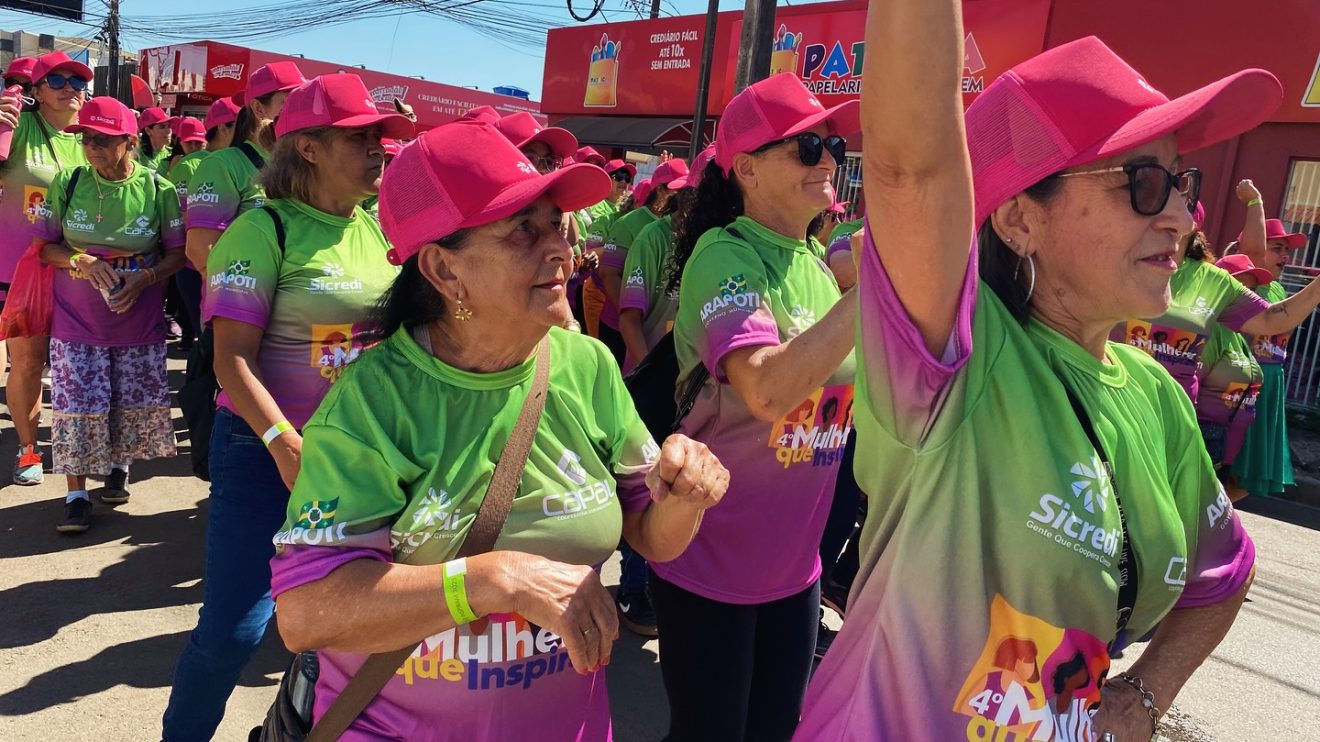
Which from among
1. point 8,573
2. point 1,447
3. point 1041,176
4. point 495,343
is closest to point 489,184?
point 495,343

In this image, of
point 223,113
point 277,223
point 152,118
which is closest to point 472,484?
point 277,223

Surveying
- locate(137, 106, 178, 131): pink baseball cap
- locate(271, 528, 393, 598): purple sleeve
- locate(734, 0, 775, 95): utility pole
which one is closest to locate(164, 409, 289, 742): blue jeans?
locate(271, 528, 393, 598): purple sleeve

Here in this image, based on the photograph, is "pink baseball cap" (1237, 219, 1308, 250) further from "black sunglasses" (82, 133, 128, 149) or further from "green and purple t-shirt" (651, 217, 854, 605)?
"black sunglasses" (82, 133, 128, 149)

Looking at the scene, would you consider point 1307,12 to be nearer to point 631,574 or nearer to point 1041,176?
point 631,574

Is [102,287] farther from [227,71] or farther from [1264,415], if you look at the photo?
[227,71]

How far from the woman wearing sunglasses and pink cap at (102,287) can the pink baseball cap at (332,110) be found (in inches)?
90.7

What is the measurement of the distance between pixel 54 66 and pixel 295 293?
13.4 ft

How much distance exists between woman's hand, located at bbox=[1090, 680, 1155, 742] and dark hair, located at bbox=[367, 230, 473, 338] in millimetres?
1469

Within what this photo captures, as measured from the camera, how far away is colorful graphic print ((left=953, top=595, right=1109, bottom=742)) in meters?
1.47

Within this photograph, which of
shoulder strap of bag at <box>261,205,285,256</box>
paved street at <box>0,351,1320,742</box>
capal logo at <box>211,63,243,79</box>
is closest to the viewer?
shoulder strap of bag at <box>261,205,285,256</box>

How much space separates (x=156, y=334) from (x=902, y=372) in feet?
17.5

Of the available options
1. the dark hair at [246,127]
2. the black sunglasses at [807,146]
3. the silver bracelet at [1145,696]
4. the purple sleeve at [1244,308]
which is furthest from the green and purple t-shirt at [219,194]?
the purple sleeve at [1244,308]

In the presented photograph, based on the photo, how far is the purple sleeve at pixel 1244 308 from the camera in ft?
19.7

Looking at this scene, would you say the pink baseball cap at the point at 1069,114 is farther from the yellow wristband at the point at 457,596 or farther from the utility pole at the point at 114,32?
the utility pole at the point at 114,32
